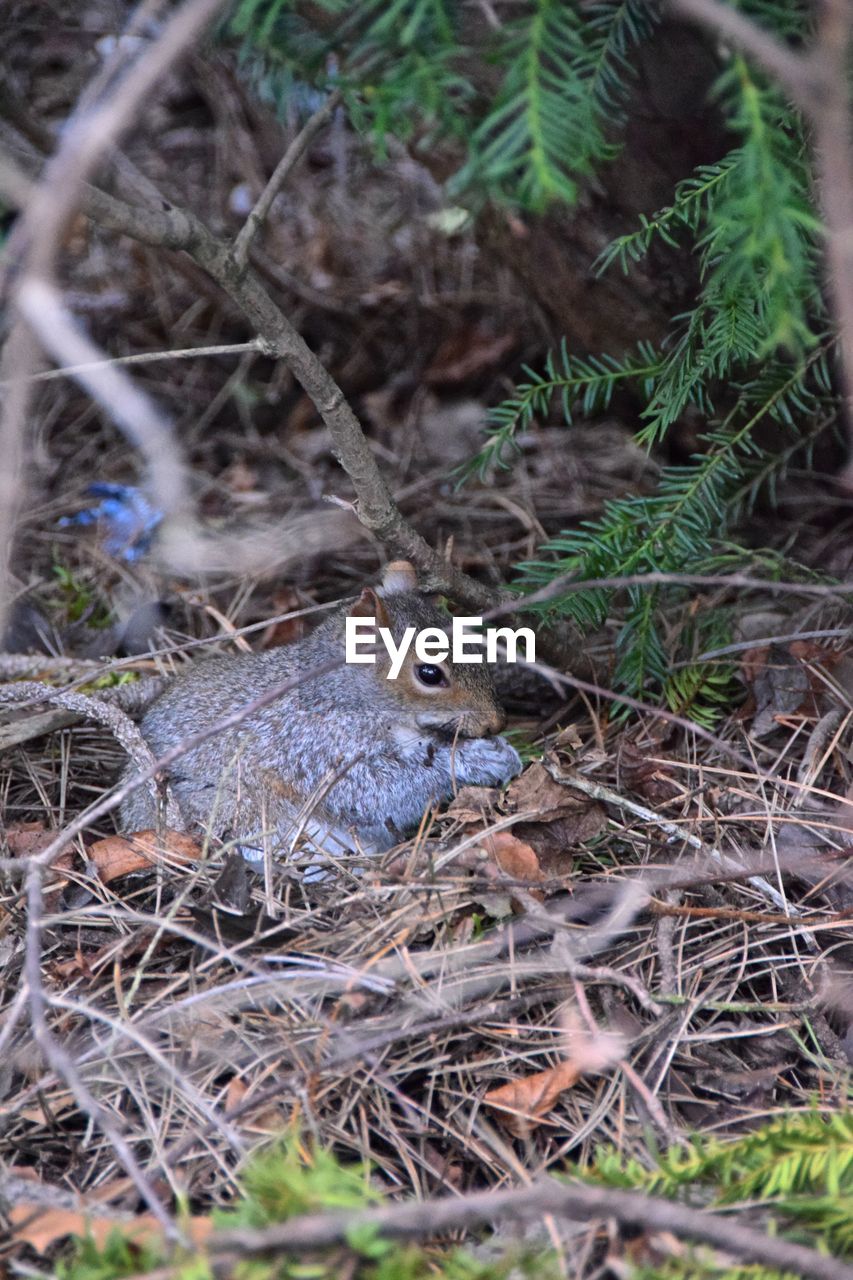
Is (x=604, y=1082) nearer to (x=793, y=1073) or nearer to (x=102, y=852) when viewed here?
(x=793, y=1073)

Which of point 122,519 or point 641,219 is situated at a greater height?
point 641,219

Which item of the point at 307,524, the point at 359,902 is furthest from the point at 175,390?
the point at 359,902

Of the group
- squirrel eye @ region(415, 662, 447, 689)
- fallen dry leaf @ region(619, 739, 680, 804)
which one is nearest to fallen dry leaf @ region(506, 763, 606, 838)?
fallen dry leaf @ region(619, 739, 680, 804)

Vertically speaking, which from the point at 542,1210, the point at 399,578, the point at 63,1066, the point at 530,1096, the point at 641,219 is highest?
the point at 641,219

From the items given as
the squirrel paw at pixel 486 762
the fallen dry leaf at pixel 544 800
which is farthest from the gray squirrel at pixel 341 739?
the fallen dry leaf at pixel 544 800

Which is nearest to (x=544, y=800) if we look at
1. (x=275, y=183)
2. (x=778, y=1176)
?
(x=778, y=1176)

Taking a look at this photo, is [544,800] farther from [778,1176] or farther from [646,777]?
[778,1176]

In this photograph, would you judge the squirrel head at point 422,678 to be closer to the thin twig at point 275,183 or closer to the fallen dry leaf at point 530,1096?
the thin twig at point 275,183
